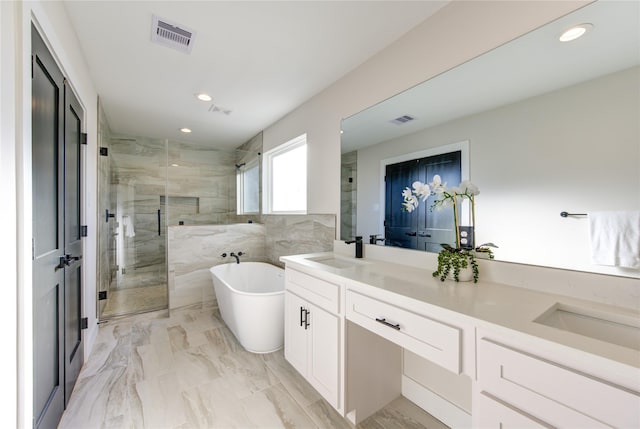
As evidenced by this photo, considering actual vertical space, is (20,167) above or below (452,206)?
above

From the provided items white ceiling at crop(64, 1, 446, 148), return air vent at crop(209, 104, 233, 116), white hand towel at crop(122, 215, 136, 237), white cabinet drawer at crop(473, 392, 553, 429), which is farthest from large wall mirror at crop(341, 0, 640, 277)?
white hand towel at crop(122, 215, 136, 237)

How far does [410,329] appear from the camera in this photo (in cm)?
111

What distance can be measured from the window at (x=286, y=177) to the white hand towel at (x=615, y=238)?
90.3 inches

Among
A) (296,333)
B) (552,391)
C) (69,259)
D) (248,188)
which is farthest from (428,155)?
(248,188)

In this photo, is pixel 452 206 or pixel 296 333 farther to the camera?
pixel 296 333

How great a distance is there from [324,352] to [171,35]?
2.37m

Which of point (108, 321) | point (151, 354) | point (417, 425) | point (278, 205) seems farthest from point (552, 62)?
point (108, 321)

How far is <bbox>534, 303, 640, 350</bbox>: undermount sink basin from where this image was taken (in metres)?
0.92

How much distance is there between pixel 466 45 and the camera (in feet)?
4.81

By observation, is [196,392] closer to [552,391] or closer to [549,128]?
[552,391]

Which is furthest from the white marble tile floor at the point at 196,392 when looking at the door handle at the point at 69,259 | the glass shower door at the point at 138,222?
the glass shower door at the point at 138,222

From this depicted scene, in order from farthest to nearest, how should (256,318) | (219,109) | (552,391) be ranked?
1. (219,109)
2. (256,318)
3. (552,391)

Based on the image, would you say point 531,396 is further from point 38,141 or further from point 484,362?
point 38,141

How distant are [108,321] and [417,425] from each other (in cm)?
323
